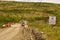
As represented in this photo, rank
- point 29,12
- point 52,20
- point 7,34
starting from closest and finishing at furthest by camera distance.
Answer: point 7,34
point 52,20
point 29,12

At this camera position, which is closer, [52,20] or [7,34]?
[7,34]

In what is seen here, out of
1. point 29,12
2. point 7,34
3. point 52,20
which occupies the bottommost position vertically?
point 29,12

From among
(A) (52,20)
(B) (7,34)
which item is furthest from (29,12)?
(B) (7,34)

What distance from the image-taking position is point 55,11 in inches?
1123

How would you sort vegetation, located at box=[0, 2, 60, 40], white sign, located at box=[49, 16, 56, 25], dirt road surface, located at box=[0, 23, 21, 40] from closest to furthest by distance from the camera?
dirt road surface, located at box=[0, 23, 21, 40], white sign, located at box=[49, 16, 56, 25], vegetation, located at box=[0, 2, 60, 40]

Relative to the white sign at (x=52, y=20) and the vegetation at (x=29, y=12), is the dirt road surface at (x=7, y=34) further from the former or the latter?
the vegetation at (x=29, y=12)

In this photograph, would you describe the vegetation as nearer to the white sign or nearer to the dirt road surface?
the white sign

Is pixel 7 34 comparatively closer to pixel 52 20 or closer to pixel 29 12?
pixel 52 20

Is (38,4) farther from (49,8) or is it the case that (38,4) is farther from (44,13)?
(44,13)

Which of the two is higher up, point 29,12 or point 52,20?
point 52,20

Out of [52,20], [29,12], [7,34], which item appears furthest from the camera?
[29,12]

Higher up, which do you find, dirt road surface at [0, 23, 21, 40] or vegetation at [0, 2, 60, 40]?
dirt road surface at [0, 23, 21, 40]

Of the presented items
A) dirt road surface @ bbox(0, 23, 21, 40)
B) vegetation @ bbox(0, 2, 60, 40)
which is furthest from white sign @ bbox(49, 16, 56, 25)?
dirt road surface @ bbox(0, 23, 21, 40)

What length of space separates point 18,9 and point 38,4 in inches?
174
